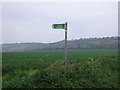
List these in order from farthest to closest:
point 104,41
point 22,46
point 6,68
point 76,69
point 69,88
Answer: point 22,46, point 104,41, point 6,68, point 76,69, point 69,88

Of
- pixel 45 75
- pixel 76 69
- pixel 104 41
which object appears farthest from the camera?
pixel 104 41

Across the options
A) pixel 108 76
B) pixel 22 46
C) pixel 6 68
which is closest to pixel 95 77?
pixel 108 76

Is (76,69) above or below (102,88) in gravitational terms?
above

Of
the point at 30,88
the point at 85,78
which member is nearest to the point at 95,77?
the point at 85,78

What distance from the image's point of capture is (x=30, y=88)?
598 cm

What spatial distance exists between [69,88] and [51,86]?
1.68 ft

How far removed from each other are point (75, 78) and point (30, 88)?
1413 millimetres

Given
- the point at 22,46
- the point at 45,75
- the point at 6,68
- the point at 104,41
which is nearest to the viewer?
the point at 45,75

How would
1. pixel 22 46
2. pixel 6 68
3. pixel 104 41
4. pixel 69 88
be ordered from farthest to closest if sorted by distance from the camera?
pixel 22 46
pixel 104 41
pixel 6 68
pixel 69 88

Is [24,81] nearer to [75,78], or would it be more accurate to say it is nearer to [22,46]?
[75,78]

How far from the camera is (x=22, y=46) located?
74062 millimetres

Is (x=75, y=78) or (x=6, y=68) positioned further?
(x=6, y=68)

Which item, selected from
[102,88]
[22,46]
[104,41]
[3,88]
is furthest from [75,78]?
[22,46]

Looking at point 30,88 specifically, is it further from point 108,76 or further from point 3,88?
point 108,76
